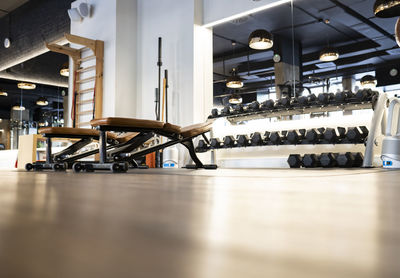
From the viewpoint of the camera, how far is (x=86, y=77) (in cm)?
576

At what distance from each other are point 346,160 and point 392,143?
1.41 ft

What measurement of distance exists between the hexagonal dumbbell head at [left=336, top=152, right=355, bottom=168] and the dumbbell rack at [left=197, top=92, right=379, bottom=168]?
5.7 inches

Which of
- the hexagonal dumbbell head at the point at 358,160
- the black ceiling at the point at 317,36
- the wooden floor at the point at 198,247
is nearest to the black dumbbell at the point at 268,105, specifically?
the hexagonal dumbbell head at the point at 358,160

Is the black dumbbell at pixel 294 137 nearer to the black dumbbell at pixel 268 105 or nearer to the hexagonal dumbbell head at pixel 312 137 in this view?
the hexagonal dumbbell head at pixel 312 137

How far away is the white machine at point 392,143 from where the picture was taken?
283 centimetres

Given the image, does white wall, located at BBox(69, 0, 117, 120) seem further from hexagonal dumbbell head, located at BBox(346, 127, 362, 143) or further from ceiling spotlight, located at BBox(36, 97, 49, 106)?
ceiling spotlight, located at BBox(36, 97, 49, 106)

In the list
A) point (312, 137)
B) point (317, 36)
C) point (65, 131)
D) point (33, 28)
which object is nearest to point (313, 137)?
point (312, 137)

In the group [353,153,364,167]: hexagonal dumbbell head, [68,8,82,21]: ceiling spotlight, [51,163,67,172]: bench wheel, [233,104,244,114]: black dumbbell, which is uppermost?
[68,8,82,21]: ceiling spotlight

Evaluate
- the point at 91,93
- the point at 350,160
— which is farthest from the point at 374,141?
the point at 91,93

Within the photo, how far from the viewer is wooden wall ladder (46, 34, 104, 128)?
5.29 m

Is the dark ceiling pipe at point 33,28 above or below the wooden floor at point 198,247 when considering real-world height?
above

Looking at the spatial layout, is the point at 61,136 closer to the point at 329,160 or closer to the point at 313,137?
the point at 313,137

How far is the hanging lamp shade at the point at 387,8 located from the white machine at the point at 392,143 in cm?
86

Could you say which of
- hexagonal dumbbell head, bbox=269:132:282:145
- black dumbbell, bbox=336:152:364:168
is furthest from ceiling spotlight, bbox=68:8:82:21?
black dumbbell, bbox=336:152:364:168
